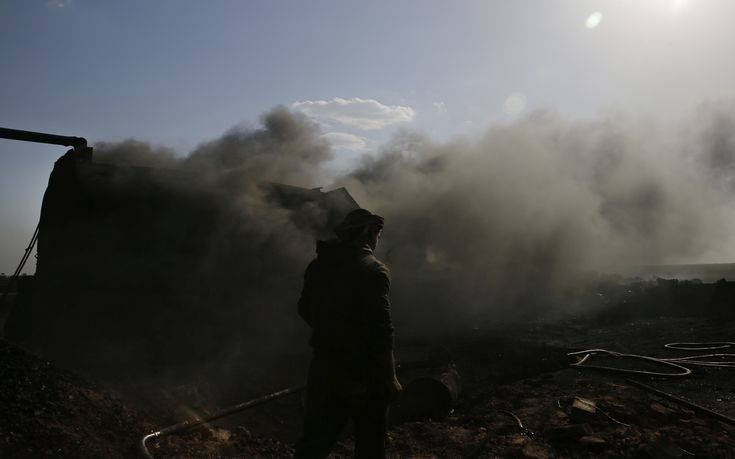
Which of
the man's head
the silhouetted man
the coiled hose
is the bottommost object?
the coiled hose

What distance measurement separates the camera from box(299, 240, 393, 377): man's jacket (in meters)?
2.54

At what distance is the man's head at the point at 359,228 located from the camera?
274cm

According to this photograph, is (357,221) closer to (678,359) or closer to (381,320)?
(381,320)

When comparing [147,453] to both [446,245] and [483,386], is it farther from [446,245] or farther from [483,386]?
[446,245]

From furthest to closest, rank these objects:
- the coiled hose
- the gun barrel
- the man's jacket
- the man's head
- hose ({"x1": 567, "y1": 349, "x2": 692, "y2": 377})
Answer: the gun barrel, the coiled hose, hose ({"x1": 567, "y1": 349, "x2": 692, "y2": 377}), the man's head, the man's jacket

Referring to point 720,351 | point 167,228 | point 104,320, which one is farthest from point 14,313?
point 720,351

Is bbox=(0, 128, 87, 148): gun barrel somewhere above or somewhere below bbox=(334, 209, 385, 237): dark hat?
above

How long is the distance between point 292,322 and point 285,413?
404 cm

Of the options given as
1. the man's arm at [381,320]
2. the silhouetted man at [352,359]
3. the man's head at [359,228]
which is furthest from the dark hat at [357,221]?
the man's arm at [381,320]

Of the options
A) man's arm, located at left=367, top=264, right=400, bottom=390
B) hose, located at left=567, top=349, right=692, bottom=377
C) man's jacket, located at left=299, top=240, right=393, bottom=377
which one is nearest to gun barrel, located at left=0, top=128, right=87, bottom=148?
man's jacket, located at left=299, top=240, right=393, bottom=377

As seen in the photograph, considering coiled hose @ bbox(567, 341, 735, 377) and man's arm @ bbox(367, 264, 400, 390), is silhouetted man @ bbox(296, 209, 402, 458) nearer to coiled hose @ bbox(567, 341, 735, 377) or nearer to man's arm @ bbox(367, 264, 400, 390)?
man's arm @ bbox(367, 264, 400, 390)

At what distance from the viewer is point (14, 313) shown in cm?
841

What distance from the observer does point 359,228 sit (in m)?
2.74

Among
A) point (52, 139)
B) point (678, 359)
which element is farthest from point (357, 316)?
point (52, 139)
